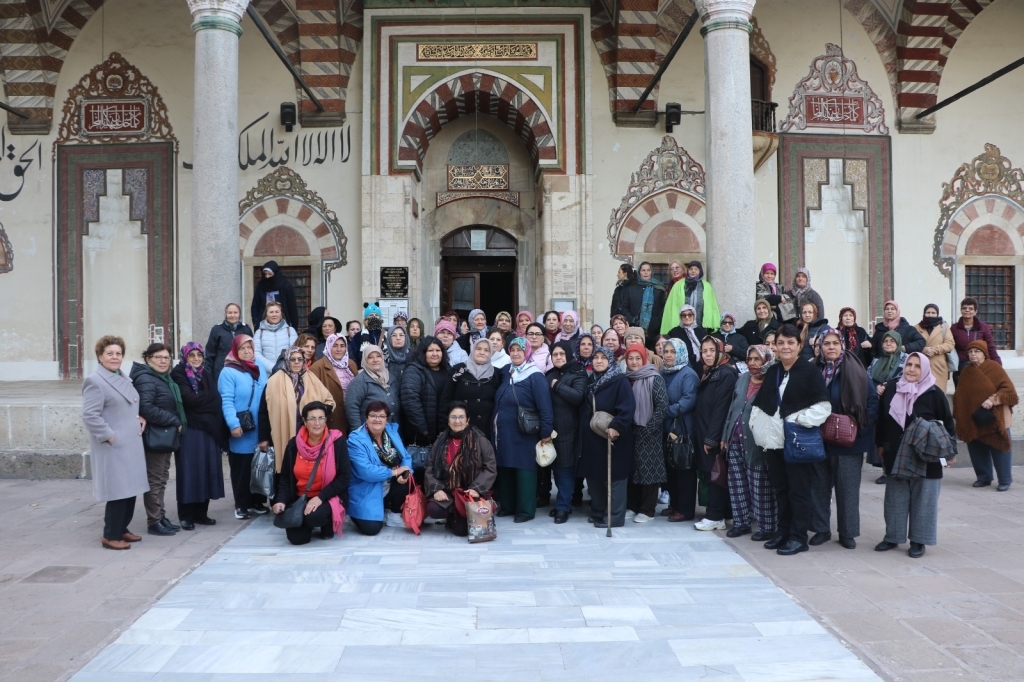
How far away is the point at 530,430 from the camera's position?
5863mm

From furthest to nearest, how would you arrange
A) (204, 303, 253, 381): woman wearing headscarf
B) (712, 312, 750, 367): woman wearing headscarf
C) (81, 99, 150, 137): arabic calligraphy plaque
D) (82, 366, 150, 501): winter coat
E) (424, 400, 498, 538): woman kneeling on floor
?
(81, 99, 150, 137): arabic calligraphy plaque, (204, 303, 253, 381): woman wearing headscarf, (712, 312, 750, 367): woman wearing headscarf, (424, 400, 498, 538): woman kneeling on floor, (82, 366, 150, 501): winter coat

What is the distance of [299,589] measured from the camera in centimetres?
446

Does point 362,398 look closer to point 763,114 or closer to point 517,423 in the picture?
point 517,423

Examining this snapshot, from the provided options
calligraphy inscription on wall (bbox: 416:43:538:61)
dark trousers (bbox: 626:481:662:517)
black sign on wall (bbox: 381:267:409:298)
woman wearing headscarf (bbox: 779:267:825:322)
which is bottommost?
dark trousers (bbox: 626:481:662:517)

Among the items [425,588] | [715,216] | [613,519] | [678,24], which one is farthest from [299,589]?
[678,24]

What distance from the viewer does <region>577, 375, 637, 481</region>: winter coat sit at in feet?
18.8

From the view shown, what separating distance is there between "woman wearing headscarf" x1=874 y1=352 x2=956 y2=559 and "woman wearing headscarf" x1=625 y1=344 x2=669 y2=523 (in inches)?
54.6

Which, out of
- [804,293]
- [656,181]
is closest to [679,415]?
[804,293]

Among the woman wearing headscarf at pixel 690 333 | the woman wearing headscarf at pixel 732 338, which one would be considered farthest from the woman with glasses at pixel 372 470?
the woman wearing headscarf at pixel 690 333

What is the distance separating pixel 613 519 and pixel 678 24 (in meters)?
8.42

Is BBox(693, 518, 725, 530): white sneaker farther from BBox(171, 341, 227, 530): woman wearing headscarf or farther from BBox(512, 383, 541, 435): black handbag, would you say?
BBox(171, 341, 227, 530): woman wearing headscarf

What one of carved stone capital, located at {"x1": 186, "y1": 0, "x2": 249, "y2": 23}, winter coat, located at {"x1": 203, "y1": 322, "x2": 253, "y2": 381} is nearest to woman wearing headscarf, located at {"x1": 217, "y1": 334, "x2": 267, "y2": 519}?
winter coat, located at {"x1": 203, "y1": 322, "x2": 253, "y2": 381}

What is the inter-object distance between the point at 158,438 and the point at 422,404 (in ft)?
5.62

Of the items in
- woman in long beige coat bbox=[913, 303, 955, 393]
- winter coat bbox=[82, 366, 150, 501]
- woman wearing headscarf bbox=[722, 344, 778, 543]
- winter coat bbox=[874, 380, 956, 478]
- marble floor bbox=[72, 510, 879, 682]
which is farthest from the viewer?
woman in long beige coat bbox=[913, 303, 955, 393]
